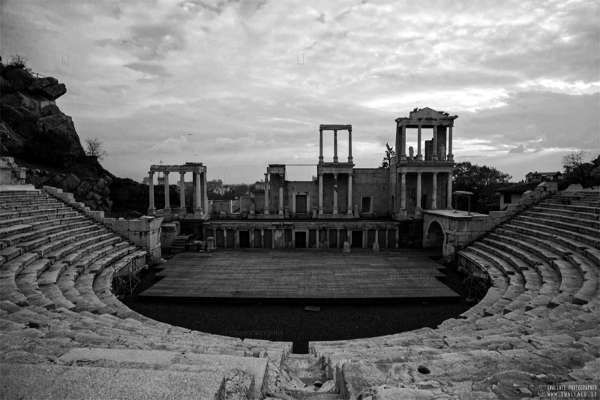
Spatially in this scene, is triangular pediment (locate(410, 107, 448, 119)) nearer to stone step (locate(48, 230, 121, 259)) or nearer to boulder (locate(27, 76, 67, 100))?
stone step (locate(48, 230, 121, 259))

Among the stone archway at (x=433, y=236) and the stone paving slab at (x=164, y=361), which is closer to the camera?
the stone paving slab at (x=164, y=361)

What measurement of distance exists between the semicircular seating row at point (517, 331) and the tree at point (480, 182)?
55.5 feet

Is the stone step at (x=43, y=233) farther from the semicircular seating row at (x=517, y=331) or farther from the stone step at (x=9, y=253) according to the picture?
the semicircular seating row at (x=517, y=331)

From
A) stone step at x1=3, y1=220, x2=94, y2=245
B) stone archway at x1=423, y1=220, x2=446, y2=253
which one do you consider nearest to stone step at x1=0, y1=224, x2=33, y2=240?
stone step at x1=3, y1=220, x2=94, y2=245

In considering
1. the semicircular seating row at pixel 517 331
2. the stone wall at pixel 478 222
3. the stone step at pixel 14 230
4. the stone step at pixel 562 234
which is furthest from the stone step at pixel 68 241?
the stone step at pixel 562 234

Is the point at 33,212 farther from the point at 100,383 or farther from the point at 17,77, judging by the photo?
the point at 17,77

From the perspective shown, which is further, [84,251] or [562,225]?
[562,225]

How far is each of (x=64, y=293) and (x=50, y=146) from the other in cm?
3274

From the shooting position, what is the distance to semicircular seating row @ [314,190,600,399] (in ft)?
12.8

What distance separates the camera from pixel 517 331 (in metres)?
6.91

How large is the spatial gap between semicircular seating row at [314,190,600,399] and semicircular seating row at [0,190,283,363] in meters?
2.61

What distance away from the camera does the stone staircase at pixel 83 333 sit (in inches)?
120

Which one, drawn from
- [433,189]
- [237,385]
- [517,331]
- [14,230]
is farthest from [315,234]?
[237,385]

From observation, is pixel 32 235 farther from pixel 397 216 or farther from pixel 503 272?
pixel 397 216
